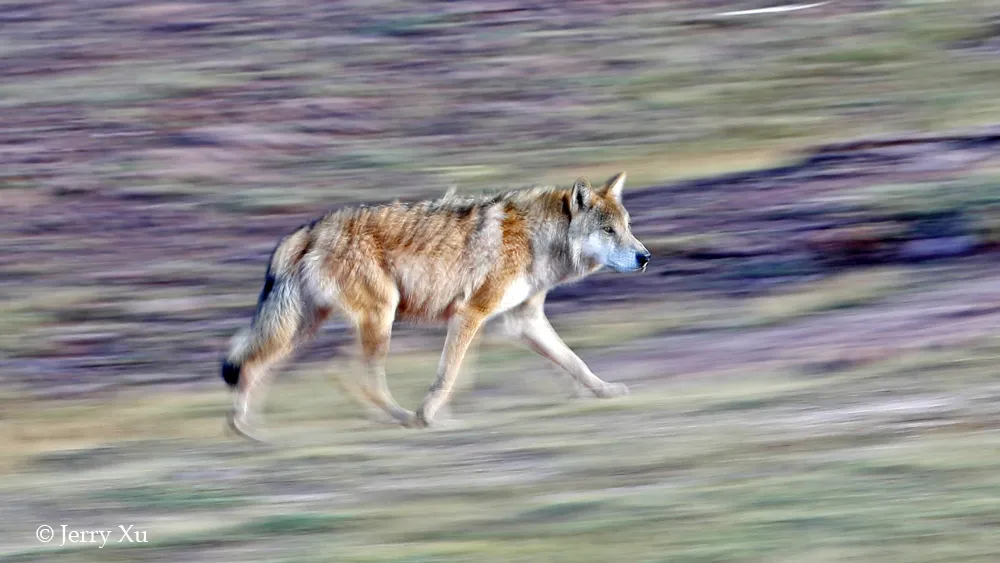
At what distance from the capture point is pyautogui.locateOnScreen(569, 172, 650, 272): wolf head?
1112 cm

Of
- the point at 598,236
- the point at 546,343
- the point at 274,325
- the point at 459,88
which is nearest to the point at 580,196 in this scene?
the point at 598,236

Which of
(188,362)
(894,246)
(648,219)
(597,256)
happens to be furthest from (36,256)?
(894,246)

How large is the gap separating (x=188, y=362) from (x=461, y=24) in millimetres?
12728

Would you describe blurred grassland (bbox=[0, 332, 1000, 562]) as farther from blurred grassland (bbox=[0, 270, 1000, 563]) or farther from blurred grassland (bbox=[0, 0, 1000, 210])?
blurred grassland (bbox=[0, 0, 1000, 210])

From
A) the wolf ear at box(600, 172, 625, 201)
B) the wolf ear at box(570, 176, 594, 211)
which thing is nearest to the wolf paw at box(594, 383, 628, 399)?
the wolf ear at box(570, 176, 594, 211)

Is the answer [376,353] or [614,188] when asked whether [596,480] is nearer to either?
[376,353]

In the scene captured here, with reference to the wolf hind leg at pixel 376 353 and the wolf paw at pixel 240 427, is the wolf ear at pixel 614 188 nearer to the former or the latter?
the wolf hind leg at pixel 376 353

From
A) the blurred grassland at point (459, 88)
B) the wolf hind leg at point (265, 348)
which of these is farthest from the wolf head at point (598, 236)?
the blurred grassland at point (459, 88)

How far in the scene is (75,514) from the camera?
8055mm

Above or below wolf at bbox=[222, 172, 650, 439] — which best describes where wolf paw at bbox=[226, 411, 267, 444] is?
below

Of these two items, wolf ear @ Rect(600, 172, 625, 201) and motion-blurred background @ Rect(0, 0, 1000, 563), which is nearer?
motion-blurred background @ Rect(0, 0, 1000, 563)

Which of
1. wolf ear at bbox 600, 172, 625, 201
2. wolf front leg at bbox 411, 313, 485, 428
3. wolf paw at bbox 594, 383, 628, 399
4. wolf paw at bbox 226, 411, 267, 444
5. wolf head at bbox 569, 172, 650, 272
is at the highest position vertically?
wolf ear at bbox 600, 172, 625, 201

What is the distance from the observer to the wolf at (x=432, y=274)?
10414mm

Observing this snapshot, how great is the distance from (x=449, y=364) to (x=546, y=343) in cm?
90
